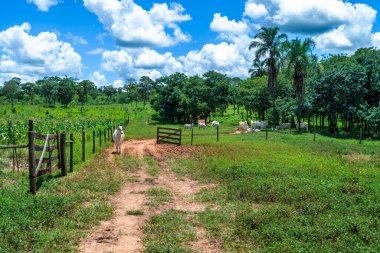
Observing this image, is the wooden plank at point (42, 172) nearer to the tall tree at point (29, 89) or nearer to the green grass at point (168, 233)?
the green grass at point (168, 233)

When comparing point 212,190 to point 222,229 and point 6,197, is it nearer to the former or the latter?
point 222,229

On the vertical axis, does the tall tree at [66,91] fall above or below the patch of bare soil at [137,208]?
above

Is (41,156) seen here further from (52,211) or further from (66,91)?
(66,91)

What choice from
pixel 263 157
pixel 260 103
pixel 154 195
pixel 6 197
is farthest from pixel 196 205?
pixel 260 103

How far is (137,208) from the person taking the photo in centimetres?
1081

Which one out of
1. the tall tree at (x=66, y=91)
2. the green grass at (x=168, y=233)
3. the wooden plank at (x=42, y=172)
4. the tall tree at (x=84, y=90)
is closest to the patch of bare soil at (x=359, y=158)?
the green grass at (x=168, y=233)

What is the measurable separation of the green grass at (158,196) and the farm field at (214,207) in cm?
4

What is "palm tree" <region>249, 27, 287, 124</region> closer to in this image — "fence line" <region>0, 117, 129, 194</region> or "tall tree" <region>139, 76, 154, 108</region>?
"fence line" <region>0, 117, 129, 194</region>

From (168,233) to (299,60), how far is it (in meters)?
40.4

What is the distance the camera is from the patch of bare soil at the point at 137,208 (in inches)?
309

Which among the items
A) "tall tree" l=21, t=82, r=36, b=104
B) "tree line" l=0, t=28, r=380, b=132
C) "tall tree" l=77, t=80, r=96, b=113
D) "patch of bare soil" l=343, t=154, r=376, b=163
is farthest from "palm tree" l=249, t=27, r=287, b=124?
"tall tree" l=21, t=82, r=36, b=104

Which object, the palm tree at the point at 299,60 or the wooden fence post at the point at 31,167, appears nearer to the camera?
the wooden fence post at the point at 31,167

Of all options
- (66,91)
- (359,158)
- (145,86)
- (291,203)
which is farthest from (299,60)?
(145,86)

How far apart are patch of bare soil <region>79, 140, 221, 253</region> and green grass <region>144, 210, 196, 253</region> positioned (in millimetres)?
196
